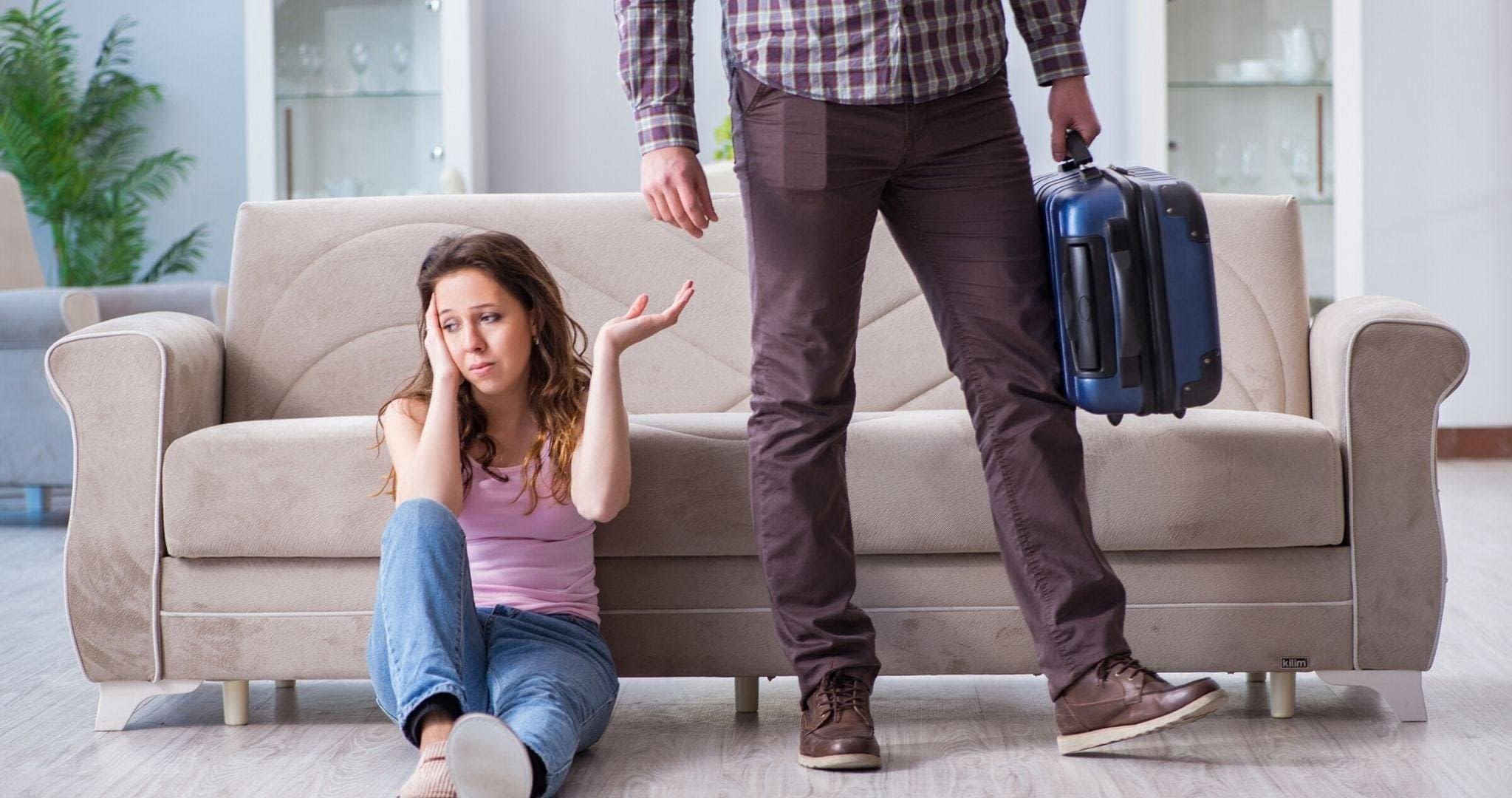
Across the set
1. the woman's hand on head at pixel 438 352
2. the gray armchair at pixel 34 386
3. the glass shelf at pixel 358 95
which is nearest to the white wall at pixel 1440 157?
the glass shelf at pixel 358 95

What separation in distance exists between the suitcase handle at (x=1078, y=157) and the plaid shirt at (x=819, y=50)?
0.41 feet

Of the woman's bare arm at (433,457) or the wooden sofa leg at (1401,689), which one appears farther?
the wooden sofa leg at (1401,689)

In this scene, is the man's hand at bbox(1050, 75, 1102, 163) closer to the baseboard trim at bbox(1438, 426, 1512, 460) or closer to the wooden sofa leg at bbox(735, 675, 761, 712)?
the wooden sofa leg at bbox(735, 675, 761, 712)

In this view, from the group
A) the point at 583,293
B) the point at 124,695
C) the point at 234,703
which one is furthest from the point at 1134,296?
the point at 124,695

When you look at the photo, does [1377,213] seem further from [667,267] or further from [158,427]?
[158,427]

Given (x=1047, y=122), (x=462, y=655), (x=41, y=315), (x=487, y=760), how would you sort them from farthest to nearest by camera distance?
(x=1047, y=122)
(x=41, y=315)
(x=462, y=655)
(x=487, y=760)

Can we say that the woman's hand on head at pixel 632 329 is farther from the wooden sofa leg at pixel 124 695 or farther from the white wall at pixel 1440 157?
the white wall at pixel 1440 157

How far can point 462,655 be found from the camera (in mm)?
1426

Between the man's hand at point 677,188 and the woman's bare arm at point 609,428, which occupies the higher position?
the man's hand at point 677,188

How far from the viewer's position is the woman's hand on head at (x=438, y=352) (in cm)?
161

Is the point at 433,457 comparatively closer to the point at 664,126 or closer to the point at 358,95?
the point at 664,126

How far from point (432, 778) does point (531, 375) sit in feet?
1.76

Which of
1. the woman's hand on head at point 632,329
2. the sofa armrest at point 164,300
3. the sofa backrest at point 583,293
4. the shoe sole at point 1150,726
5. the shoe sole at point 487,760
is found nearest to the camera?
the shoe sole at point 487,760

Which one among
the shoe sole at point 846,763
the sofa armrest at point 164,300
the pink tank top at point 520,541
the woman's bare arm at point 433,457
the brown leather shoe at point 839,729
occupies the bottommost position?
the shoe sole at point 846,763
